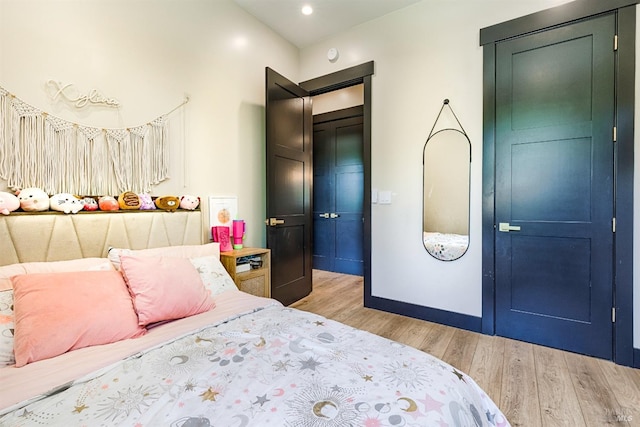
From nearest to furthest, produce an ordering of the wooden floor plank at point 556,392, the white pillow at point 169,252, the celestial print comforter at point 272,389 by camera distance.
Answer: the celestial print comforter at point 272,389
the wooden floor plank at point 556,392
the white pillow at point 169,252

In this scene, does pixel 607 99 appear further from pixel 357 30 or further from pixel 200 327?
pixel 200 327

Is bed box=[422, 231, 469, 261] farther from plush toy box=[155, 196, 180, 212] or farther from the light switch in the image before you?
plush toy box=[155, 196, 180, 212]

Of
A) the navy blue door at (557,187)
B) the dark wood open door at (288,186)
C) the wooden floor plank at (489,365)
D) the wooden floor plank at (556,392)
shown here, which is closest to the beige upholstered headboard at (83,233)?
the dark wood open door at (288,186)

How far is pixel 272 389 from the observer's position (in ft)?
2.80

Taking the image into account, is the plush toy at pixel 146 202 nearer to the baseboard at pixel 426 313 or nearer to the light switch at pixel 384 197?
the light switch at pixel 384 197

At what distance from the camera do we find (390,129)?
294cm

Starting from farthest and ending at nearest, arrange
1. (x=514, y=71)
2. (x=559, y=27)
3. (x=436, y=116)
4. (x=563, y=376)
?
(x=436, y=116) < (x=514, y=71) < (x=559, y=27) < (x=563, y=376)

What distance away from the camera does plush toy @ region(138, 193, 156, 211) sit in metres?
2.05

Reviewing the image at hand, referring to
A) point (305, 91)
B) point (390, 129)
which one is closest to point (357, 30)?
point (305, 91)

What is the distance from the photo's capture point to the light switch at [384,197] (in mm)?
2959

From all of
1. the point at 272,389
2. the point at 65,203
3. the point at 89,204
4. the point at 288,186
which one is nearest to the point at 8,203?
the point at 65,203

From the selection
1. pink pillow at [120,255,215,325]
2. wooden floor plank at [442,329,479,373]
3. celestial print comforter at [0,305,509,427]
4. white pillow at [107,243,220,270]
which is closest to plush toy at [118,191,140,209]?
white pillow at [107,243,220,270]

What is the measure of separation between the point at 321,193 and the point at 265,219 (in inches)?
78.5

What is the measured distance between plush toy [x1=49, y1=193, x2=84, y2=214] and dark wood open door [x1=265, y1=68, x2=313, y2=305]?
155 cm
